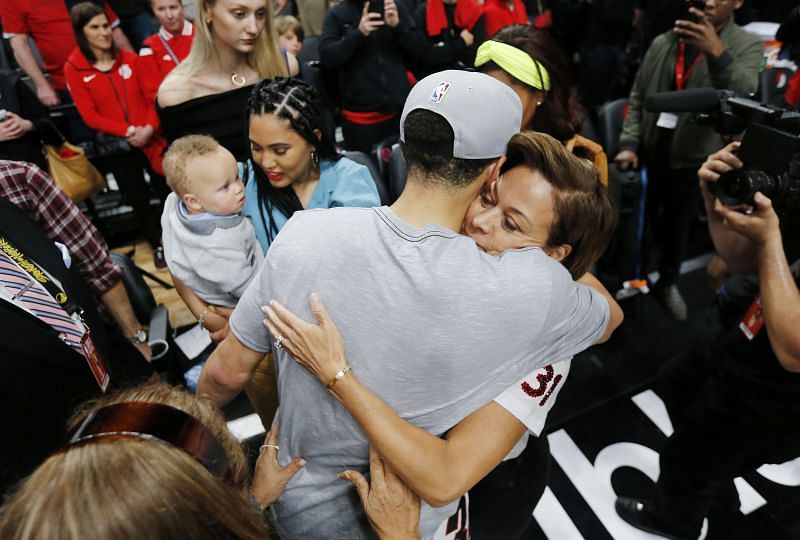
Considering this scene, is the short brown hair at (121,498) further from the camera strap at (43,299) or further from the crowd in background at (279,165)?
the camera strap at (43,299)

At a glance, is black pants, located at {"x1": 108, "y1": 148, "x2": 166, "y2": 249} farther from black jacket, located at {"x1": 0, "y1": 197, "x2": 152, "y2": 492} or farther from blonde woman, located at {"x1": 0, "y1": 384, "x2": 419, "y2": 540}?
blonde woman, located at {"x1": 0, "y1": 384, "x2": 419, "y2": 540}

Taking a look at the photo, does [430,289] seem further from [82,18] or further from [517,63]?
[82,18]

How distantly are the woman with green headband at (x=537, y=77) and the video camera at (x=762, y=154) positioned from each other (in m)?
0.43

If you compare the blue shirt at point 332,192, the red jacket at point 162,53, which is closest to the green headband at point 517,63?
the blue shirt at point 332,192

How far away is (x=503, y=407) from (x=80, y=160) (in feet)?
11.2

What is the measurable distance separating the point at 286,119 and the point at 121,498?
1199 mm

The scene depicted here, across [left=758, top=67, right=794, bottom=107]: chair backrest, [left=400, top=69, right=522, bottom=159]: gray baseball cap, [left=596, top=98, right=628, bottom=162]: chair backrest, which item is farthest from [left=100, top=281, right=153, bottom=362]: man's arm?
[left=758, top=67, right=794, bottom=107]: chair backrest

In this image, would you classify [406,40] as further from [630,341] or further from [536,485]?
[536,485]

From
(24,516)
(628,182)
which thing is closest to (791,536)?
(628,182)

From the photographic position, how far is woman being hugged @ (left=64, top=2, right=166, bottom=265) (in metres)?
3.23

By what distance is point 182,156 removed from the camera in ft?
5.30

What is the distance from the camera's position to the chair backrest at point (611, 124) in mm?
3385

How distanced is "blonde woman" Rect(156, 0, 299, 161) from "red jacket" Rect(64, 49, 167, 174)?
118 cm

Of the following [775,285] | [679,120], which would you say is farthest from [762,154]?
[679,120]
